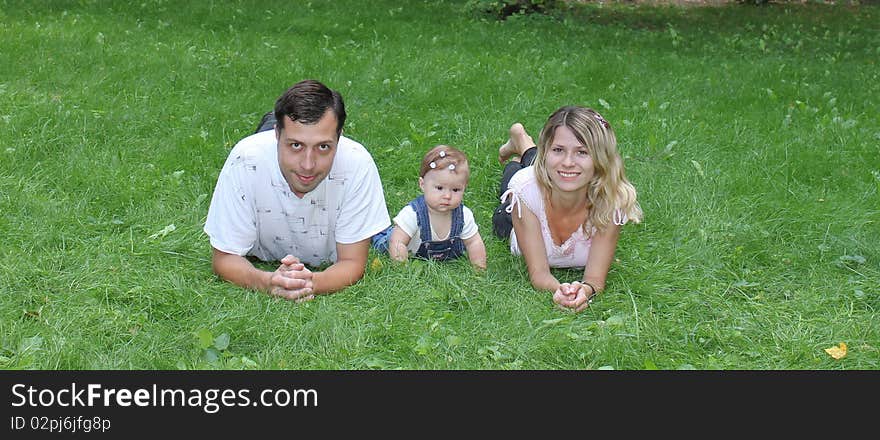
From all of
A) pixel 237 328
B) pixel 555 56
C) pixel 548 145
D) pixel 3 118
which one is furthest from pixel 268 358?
pixel 555 56

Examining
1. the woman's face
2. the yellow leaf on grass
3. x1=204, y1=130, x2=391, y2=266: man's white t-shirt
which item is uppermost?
the woman's face

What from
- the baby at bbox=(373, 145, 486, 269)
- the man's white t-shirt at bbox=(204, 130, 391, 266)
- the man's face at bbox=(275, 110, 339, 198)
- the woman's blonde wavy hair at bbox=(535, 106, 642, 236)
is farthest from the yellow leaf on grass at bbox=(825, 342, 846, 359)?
the man's face at bbox=(275, 110, 339, 198)

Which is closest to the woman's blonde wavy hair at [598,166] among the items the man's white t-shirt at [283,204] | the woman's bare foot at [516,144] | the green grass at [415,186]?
the green grass at [415,186]

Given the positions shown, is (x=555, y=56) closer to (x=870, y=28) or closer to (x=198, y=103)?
(x=198, y=103)

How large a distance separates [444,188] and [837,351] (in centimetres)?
211

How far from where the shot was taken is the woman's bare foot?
6.35 m

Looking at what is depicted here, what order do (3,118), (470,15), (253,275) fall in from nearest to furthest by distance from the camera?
(253,275) < (3,118) < (470,15)

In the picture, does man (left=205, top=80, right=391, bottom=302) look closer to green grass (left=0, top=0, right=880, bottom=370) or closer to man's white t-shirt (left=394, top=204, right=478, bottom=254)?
green grass (left=0, top=0, right=880, bottom=370)

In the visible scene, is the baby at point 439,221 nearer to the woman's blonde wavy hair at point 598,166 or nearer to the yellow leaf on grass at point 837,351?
the woman's blonde wavy hair at point 598,166

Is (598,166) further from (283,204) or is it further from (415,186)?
(415,186)

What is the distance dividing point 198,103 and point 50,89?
135 centimetres

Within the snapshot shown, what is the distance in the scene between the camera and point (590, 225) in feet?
15.9

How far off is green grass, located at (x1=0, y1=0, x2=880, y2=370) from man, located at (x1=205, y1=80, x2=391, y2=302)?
127 mm

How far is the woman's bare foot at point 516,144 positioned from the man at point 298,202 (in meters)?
1.94
